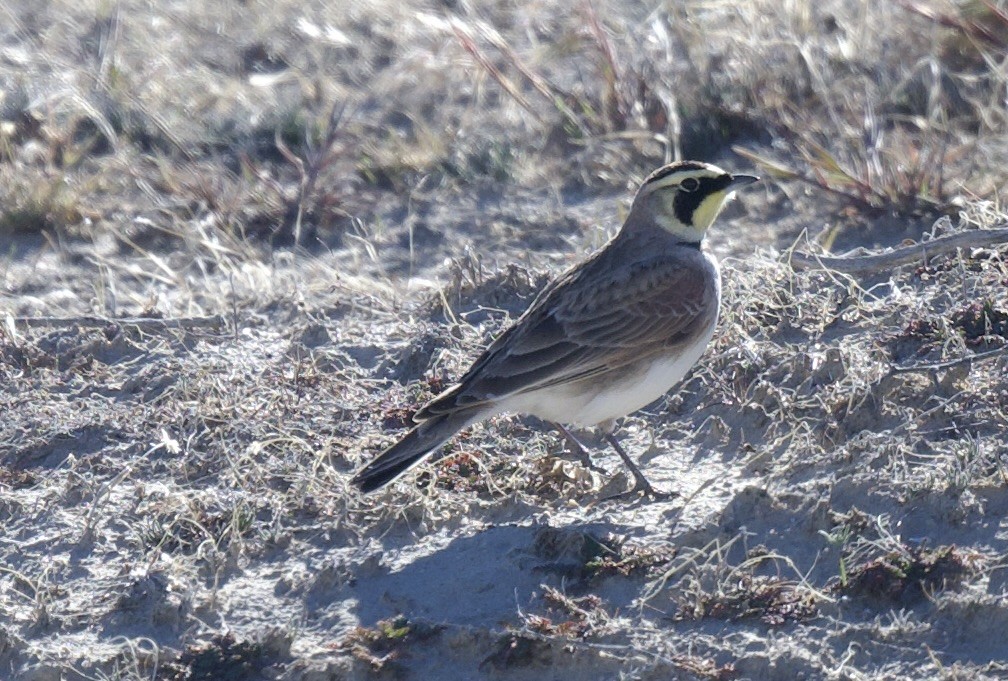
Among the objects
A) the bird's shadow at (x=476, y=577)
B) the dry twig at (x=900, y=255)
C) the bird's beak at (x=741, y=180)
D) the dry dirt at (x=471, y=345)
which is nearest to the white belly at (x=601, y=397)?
the dry dirt at (x=471, y=345)

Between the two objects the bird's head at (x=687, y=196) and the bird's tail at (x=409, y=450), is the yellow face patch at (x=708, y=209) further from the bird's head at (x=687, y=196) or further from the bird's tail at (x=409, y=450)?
the bird's tail at (x=409, y=450)

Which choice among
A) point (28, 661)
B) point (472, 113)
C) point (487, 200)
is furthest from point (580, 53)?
point (28, 661)

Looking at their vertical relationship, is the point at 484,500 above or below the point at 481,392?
below

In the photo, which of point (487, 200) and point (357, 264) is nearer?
point (357, 264)

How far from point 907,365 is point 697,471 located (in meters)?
0.94

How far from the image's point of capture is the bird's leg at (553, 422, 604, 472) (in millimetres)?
5578

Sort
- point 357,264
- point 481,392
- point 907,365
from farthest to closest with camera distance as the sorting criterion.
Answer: point 357,264, point 907,365, point 481,392

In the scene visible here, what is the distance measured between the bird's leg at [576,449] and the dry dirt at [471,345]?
6cm

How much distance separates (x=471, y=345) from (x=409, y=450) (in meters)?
1.38

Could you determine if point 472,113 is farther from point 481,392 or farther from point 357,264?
point 481,392

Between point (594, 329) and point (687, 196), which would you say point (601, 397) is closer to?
point (594, 329)

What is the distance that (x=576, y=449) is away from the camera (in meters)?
5.62

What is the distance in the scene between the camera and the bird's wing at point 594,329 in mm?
5340

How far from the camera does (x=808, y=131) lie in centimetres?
831
